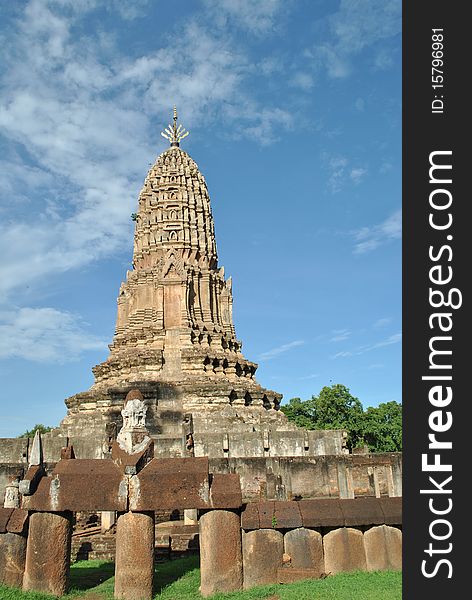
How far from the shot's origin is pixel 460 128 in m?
8.49

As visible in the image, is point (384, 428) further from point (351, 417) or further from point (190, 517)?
point (190, 517)

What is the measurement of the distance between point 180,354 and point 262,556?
2206 centimetres

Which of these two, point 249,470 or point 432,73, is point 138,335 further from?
point 432,73

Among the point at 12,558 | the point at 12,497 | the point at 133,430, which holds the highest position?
the point at 133,430

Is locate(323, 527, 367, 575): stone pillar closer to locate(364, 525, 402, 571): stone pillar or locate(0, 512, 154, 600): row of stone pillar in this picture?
locate(364, 525, 402, 571): stone pillar

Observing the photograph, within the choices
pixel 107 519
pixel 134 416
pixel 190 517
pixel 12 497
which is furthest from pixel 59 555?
pixel 190 517

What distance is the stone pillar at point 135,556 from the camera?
10.1 meters

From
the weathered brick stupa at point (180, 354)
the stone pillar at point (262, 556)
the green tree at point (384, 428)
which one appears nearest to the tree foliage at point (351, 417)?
the green tree at point (384, 428)

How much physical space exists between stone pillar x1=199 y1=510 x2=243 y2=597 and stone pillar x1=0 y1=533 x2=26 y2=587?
368 centimetres

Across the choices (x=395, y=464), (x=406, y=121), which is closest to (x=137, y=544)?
(x=406, y=121)

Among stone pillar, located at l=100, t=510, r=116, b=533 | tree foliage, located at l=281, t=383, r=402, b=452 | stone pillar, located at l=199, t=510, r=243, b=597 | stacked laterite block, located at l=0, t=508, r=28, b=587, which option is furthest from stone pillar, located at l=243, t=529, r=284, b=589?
tree foliage, located at l=281, t=383, r=402, b=452

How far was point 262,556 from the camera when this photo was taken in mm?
10445

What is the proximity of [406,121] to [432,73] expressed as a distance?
879mm

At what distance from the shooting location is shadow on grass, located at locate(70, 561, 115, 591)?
11.6m
